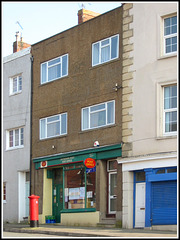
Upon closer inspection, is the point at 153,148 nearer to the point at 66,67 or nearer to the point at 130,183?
the point at 130,183

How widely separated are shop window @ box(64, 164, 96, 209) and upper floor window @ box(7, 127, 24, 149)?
190 inches

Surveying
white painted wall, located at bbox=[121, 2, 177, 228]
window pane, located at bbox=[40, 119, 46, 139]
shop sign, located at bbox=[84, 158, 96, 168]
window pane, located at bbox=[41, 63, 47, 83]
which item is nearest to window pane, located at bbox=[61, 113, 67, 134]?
window pane, located at bbox=[40, 119, 46, 139]

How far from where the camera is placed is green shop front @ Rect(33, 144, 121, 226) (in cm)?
2545

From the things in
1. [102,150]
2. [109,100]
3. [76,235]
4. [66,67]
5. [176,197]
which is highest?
[66,67]

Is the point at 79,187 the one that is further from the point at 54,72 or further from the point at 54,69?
the point at 54,69

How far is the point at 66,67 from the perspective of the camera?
1131 inches

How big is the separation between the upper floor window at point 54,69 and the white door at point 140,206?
818 cm

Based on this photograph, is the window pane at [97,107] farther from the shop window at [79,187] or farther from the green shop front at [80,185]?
the shop window at [79,187]

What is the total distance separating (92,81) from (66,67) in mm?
2545

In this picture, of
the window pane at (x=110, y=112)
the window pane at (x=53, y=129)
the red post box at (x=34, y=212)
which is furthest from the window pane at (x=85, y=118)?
the red post box at (x=34, y=212)

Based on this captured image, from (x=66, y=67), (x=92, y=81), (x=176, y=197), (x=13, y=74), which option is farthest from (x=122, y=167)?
(x=13, y=74)

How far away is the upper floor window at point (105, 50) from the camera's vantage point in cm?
2569

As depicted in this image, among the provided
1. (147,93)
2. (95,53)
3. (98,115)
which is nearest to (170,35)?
(147,93)

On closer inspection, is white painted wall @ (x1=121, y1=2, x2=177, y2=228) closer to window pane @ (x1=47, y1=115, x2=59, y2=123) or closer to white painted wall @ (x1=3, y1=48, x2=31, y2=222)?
window pane @ (x1=47, y1=115, x2=59, y2=123)
